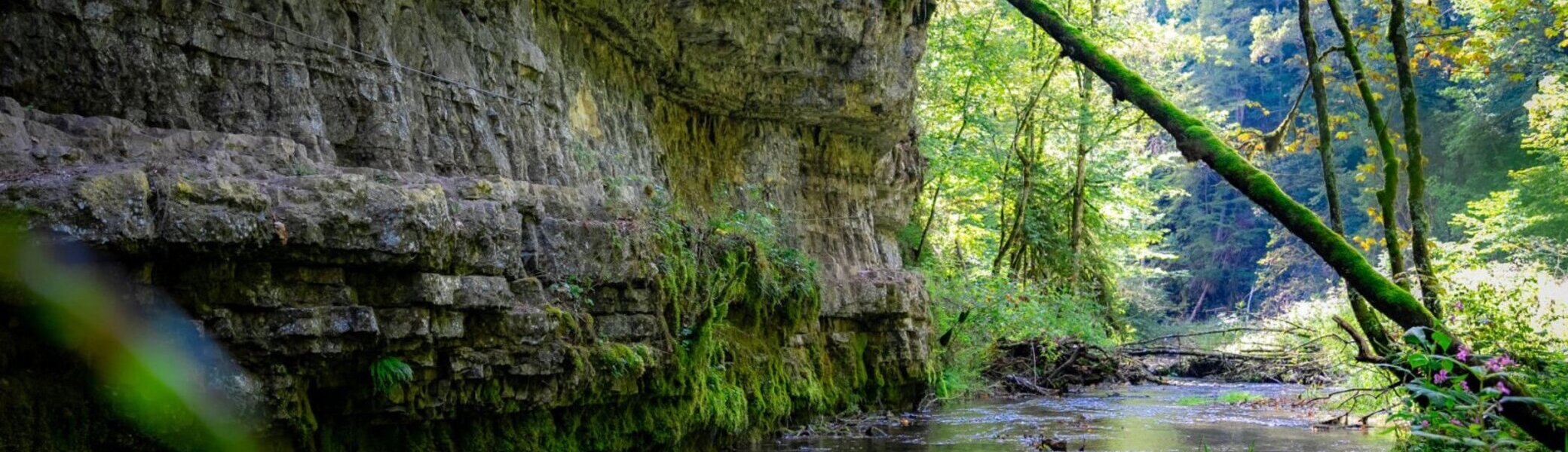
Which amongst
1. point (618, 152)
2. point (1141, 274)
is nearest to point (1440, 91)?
point (1141, 274)

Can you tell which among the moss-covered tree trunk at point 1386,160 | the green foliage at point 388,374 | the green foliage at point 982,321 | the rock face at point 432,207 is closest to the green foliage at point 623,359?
the rock face at point 432,207

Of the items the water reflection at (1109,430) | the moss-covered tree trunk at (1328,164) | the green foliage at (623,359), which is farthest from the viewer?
the water reflection at (1109,430)

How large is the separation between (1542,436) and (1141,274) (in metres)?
34.2

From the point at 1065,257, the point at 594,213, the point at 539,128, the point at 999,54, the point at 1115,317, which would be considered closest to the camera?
the point at 594,213

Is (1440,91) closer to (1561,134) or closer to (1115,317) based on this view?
(1561,134)

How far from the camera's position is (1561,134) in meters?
24.1

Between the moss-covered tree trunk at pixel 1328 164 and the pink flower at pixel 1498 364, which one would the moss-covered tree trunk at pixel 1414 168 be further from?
the pink flower at pixel 1498 364

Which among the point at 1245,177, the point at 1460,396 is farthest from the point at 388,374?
the point at 1245,177

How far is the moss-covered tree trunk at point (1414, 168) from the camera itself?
895 centimetres

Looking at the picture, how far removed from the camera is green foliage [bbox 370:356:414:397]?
245 inches

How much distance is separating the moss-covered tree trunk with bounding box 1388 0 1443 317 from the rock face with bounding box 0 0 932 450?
561cm

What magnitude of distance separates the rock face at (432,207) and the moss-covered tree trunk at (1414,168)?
561 cm

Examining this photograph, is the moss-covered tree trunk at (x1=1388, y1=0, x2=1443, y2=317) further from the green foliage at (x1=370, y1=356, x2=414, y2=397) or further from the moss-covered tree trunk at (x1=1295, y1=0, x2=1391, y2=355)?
the green foliage at (x1=370, y1=356, x2=414, y2=397)

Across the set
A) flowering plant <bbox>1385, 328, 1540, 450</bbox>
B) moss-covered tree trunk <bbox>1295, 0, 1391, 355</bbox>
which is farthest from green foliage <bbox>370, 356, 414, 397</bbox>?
moss-covered tree trunk <bbox>1295, 0, 1391, 355</bbox>
